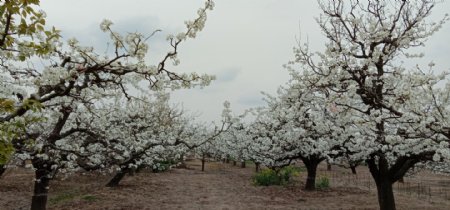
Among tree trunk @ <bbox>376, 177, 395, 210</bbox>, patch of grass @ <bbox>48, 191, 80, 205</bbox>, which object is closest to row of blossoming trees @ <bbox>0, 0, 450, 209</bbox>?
tree trunk @ <bbox>376, 177, 395, 210</bbox>

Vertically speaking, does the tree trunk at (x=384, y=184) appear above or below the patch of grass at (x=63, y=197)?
above

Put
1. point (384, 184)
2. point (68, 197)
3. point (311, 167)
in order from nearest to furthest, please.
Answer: point (384, 184)
point (68, 197)
point (311, 167)

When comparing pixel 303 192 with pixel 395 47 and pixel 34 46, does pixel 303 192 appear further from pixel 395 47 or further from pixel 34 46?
pixel 34 46

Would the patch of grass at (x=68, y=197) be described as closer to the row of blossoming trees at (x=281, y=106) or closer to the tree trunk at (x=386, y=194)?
the row of blossoming trees at (x=281, y=106)

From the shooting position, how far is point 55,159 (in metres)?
10.8

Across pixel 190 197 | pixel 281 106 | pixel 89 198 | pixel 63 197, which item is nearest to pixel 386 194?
pixel 281 106

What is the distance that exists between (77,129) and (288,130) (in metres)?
8.77


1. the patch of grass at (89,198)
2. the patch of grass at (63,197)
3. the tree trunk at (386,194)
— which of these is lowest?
the patch of grass at (63,197)

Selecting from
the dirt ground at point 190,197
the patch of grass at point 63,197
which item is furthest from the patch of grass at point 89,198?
the patch of grass at point 63,197

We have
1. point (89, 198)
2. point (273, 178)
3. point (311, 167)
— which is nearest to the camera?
point (89, 198)

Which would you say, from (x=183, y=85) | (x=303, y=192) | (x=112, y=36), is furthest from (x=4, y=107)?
(x=303, y=192)

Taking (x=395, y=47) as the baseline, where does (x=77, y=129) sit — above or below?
below

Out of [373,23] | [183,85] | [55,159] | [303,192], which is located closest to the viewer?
[183,85]

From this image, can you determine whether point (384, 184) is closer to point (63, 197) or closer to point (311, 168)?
point (311, 168)
